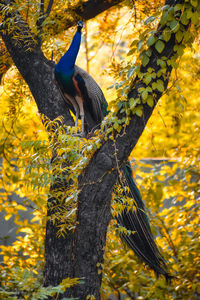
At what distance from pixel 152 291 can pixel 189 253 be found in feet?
1.31

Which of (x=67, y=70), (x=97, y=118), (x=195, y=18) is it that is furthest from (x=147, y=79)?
(x=97, y=118)

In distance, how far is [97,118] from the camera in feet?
8.97

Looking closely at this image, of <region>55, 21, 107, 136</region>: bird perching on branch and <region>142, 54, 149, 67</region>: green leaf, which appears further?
<region>55, 21, 107, 136</region>: bird perching on branch

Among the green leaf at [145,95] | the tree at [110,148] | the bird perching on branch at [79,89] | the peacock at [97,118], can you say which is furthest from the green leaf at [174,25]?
the bird perching on branch at [79,89]

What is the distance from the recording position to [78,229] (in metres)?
1.91

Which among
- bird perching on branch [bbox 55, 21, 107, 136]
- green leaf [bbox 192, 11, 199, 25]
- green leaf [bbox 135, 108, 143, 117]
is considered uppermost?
bird perching on branch [bbox 55, 21, 107, 136]

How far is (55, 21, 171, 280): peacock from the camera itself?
2.41 meters

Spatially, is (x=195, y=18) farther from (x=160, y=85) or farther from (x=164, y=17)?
(x=160, y=85)

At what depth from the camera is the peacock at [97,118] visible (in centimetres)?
241

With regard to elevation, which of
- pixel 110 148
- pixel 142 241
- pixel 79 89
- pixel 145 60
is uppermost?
pixel 79 89

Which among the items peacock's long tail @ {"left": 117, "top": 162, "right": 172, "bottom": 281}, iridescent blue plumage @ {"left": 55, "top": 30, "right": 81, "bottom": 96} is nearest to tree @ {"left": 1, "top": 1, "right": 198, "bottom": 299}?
iridescent blue plumage @ {"left": 55, "top": 30, "right": 81, "bottom": 96}

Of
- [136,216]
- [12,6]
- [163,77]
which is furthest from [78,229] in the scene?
[12,6]

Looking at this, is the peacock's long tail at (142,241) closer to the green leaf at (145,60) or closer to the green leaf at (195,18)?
the green leaf at (145,60)

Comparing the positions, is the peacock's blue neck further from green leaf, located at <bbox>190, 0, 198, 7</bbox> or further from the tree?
green leaf, located at <bbox>190, 0, 198, 7</bbox>
